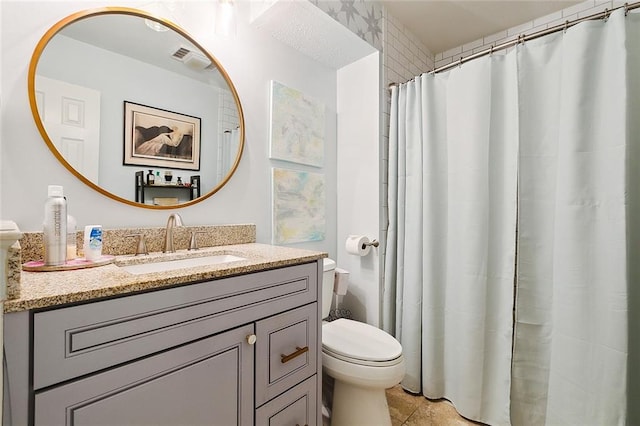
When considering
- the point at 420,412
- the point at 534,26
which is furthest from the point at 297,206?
the point at 534,26

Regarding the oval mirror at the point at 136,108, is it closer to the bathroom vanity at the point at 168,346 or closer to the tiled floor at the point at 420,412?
the bathroom vanity at the point at 168,346

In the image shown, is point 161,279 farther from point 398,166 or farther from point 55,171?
point 398,166

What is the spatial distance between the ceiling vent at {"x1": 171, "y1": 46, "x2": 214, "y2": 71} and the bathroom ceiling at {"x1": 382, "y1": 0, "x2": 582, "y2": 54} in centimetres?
129

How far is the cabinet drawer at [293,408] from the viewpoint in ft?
3.46

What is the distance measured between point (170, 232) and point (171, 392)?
26.7 inches

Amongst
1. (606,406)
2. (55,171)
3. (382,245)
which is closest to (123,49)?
(55,171)

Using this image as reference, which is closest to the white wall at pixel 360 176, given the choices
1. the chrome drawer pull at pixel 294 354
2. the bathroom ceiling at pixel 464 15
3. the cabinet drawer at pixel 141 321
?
the bathroom ceiling at pixel 464 15

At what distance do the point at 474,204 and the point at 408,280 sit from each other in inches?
23.2

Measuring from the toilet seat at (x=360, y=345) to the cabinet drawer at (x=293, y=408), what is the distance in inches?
8.7

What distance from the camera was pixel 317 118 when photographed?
2.01 m

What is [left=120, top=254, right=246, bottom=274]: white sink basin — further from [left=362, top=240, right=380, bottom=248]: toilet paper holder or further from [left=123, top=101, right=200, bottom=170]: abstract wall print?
[left=362, top=240, right=380, bottom=248]: toilet paper holder

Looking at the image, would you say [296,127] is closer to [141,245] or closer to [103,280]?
[141,245]

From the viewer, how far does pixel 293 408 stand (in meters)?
1.15

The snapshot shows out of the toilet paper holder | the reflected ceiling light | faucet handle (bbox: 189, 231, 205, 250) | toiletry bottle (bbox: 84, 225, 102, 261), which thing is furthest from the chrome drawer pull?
the reflected ceiling light
